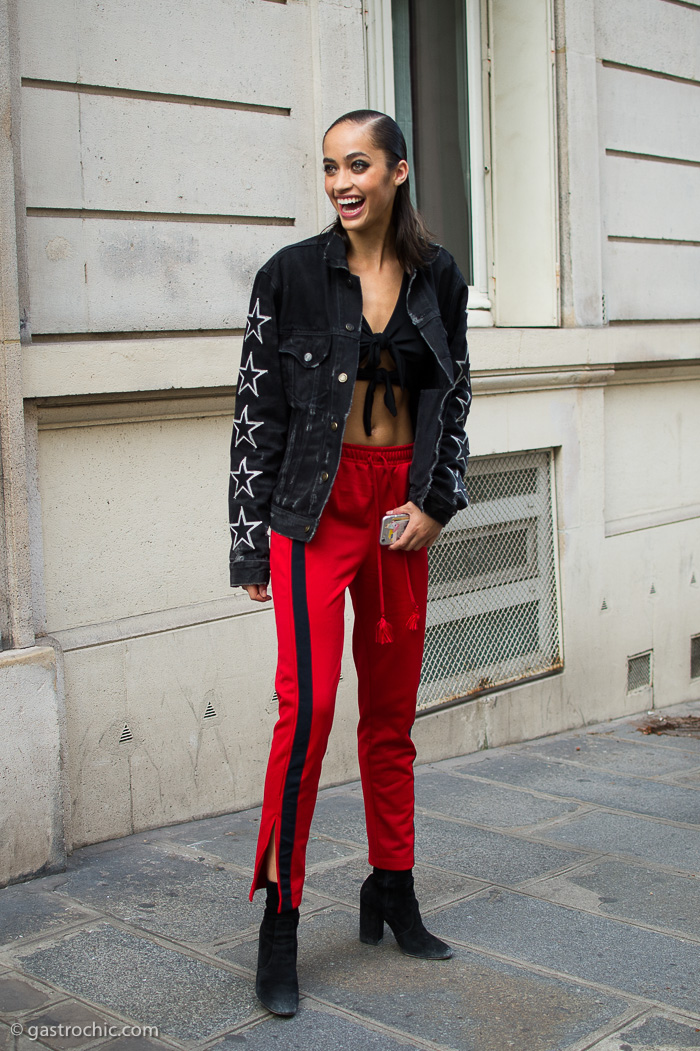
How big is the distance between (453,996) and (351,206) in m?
2.04

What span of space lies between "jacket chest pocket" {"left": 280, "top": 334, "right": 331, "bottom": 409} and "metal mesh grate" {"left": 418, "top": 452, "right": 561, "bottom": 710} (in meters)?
2.57

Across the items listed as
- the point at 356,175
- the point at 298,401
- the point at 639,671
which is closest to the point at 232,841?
the point at 298,401

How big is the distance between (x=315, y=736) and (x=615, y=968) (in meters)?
1.09

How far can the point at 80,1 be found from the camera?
412cm

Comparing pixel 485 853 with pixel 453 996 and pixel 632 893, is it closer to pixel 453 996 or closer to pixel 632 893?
pixel 632 893

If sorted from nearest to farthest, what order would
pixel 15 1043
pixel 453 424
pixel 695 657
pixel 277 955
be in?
pixel 15 1043, pixel 277 955, pixel 453 424, pixel 695 657

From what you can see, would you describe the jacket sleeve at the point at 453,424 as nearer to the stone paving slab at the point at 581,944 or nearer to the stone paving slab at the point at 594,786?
the stone paving slab at the point at 581,944

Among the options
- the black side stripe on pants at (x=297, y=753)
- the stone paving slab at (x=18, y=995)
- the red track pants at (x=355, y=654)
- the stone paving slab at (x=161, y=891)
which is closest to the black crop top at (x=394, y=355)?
the red track pants at (x=355, y=654)

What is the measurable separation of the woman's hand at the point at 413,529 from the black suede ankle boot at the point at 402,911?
90cm

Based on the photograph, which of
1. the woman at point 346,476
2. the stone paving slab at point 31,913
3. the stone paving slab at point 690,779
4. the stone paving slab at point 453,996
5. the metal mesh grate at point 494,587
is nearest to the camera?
the stone paving slab at point 453,996

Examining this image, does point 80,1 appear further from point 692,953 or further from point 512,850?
point 692,953

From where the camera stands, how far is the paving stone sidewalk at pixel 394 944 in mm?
2885

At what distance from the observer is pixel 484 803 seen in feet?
15.6

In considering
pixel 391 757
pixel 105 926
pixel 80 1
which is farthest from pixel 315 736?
pixel 80 1
